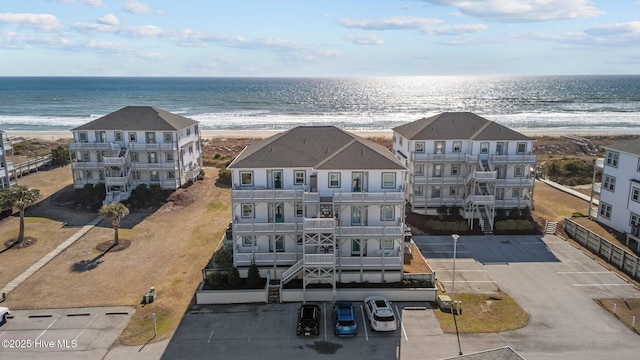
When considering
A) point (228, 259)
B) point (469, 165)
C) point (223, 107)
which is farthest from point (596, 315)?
point (223, 107)

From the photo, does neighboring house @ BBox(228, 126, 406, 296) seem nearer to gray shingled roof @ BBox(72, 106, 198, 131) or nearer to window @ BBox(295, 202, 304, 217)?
window @ BBox(295, 202, 304, 217)

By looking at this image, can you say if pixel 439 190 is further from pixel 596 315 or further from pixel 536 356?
pixel 536 356

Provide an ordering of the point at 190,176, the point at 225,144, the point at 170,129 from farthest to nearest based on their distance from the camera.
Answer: the point at 225,144 → the point at 190,176 → the point at 170,129

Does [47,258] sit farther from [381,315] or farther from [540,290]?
[540,290]

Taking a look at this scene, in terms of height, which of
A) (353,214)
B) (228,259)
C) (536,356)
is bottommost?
(536,356)

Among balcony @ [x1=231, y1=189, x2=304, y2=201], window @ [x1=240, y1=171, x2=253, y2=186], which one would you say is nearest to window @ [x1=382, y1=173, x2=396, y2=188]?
balcony @ [x1=231, y1=189, x2=304, y2=201]
